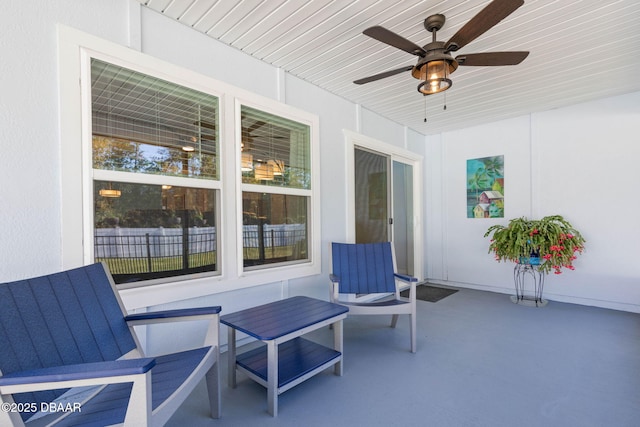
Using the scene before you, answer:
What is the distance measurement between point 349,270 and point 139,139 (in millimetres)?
2255

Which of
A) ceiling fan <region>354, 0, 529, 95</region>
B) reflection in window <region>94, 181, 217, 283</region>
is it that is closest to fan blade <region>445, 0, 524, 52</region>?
ceiling fan <region>354, 0, 529, 95</region>

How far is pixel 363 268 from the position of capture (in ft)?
10.6

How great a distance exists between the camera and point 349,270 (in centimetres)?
321

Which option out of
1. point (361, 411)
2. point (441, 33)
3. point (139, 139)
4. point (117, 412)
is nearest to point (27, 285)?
point (117, 412)

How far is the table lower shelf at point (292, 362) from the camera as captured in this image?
77.2 inches

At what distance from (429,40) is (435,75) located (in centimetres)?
60

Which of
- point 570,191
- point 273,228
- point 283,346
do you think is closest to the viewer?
point 283,346

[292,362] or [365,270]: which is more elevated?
[365,270]

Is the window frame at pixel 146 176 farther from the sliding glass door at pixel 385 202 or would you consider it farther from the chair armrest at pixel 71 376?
the sliding glass door at pixel 385 202

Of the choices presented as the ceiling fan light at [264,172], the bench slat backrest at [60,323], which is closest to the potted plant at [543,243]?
the ceiling fan light at [264,172]

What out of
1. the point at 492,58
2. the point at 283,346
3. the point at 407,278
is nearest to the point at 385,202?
the point at 407,278

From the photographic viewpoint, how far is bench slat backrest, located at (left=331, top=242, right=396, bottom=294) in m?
3.17

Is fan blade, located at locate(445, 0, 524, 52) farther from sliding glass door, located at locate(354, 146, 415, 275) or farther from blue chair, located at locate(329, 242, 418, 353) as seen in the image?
sliding glass door, located at locate(354, 146, 415, 275)

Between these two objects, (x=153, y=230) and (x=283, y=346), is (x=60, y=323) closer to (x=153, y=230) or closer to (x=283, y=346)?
(x=153, y=230)
